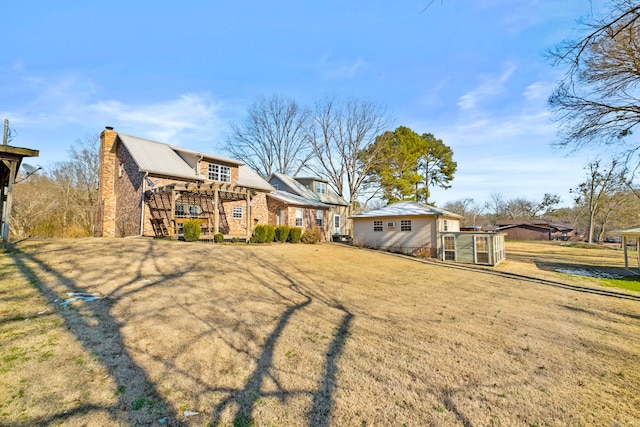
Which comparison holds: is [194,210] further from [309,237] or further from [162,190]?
[309,237]

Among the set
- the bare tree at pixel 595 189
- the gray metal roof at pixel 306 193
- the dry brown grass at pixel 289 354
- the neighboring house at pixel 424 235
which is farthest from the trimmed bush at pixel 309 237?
→ the bare tree at pixel 595 189

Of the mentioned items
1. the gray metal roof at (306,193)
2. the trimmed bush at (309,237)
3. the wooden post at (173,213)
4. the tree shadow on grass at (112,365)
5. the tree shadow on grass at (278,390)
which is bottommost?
the tree shadow on grass at (278,390)

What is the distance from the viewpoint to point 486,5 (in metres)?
5.00

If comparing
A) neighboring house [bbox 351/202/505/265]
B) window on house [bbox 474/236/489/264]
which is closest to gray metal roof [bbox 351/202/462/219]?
neighboring house [bbox 351/202/505/265]

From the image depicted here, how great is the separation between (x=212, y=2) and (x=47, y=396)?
10427 mm

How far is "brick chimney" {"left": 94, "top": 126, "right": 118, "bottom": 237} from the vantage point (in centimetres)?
1652

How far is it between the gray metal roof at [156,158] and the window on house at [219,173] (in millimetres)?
1214

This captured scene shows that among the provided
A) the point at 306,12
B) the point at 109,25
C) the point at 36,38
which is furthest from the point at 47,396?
the point at 36,38

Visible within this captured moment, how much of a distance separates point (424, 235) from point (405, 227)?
4.19 feet

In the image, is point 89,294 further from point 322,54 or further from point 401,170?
point 401,170

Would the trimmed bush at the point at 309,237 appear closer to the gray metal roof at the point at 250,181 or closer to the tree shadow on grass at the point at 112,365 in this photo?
the gray metal roof at the point at 250,181

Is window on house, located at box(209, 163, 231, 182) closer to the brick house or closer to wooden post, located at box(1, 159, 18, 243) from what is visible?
the brick house

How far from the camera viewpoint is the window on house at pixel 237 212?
18.9m

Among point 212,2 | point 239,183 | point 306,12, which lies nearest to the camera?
point 306,12
